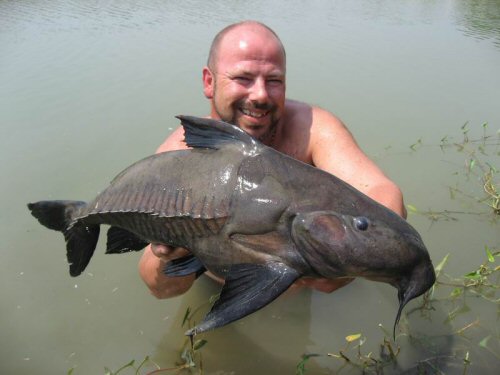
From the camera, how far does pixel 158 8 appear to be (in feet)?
39.9

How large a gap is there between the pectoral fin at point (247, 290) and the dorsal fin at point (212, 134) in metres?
0.46

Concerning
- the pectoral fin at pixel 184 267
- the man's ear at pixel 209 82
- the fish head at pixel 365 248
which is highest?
the man's ear at pixel 209 82

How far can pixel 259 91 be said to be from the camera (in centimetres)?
250

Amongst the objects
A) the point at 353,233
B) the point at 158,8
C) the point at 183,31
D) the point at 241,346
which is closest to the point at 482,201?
the point at 241,346

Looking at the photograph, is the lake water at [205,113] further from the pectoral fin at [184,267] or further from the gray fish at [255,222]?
the gray fish at [255,222]

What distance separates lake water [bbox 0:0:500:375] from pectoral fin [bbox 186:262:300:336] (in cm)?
134

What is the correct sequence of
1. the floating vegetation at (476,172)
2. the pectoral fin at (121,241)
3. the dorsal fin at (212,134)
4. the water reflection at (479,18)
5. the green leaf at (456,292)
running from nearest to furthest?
the dorsal fin at (212,134) → the pectoral fin at (121,241) → the green leaf at (456,292) → the floating vegetation at (476,172) → the water reflection at (479,18)

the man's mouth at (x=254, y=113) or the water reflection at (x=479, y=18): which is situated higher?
the man's mouth at (x=254, y=113)

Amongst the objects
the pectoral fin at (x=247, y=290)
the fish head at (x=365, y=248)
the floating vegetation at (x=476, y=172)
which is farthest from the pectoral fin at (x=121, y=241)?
the floating vegetation at (x=476, y=172)

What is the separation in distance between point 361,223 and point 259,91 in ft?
4.19

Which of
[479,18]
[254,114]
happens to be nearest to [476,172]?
[254,114]

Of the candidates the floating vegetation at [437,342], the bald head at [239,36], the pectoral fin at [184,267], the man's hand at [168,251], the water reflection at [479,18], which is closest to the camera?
the pectoral fin at [184,267]

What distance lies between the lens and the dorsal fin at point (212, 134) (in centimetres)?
167

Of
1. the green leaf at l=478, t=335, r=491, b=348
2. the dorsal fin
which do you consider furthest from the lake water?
the dorsal fin
